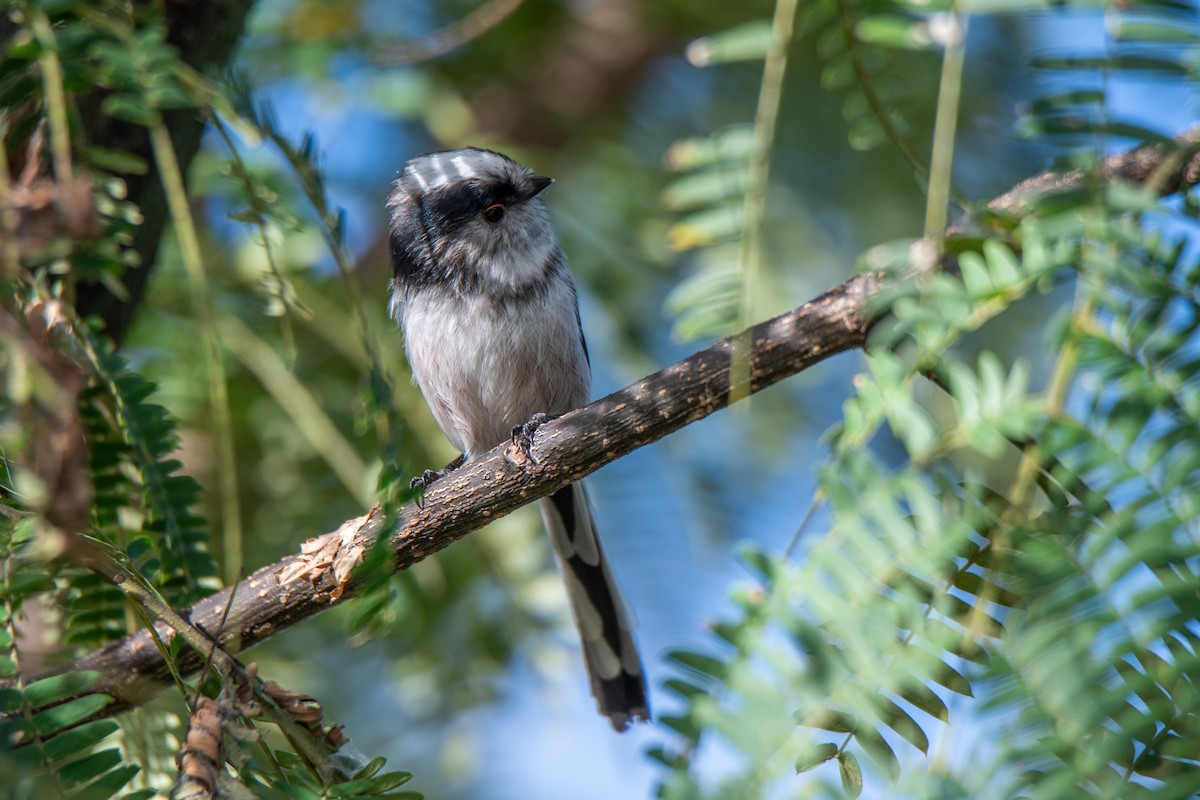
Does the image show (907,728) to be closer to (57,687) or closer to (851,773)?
(851,773)

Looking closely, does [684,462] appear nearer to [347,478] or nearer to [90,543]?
[347,478]

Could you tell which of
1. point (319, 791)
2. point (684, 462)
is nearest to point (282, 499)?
point (684, 462)

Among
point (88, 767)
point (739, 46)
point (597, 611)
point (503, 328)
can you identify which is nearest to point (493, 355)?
point (503, 328)

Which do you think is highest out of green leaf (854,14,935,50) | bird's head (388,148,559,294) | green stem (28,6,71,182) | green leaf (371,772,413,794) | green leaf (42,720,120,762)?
bird's head (388,148,559,294)

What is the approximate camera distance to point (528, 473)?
241cm

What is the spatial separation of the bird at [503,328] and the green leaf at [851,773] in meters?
2.33

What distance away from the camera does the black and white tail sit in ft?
12.3

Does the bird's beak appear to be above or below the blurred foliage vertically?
above

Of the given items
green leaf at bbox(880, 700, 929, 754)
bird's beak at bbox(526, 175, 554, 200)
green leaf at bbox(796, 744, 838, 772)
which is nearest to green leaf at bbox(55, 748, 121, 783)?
green leaf at bbox(796, 744, 838, 772)

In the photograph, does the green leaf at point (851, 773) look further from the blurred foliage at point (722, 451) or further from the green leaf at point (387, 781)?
the green leaf at point (387, 781)

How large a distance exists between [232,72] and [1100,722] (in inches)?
79.0

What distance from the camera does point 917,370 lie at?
1.62 m

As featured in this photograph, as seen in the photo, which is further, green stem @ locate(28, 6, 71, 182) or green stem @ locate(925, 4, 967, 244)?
green stem @ locate(28, 6, 71, 182)

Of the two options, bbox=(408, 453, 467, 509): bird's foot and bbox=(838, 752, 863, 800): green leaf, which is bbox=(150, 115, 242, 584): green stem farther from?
bbox=(838, 752, 863, 800): green leaf
